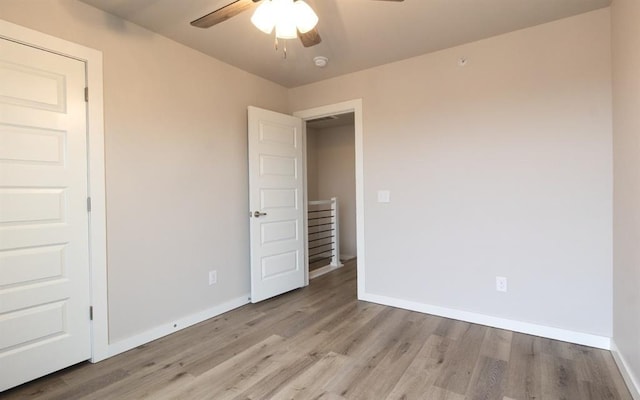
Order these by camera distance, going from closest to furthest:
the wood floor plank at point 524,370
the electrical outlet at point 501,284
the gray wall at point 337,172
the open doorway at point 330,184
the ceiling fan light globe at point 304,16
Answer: the ceiling fan light globe at point 304,16 → the wood floor plank at point 524,370 → the electrical outlet at point 501,284 → the open doorway at point 330,184 → the gray wall at point 337,172

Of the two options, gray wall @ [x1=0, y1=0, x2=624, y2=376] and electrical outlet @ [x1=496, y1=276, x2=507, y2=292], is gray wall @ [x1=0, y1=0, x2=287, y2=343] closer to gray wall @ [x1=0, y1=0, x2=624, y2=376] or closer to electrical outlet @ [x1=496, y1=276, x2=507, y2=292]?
gray wall @ [x1=0, y1=0, x2=624, y2=376]

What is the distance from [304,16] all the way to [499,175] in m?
2.03

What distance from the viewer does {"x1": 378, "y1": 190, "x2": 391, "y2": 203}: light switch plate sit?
3.30 meters

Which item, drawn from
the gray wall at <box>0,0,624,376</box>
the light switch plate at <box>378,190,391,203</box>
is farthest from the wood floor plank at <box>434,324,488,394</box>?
the light switch plate at <box>378,190,391,203</box>

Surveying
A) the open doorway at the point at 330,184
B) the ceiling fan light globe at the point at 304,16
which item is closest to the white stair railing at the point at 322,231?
the open doorway at the point at 330,184

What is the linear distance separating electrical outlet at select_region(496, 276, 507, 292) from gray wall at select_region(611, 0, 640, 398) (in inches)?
26.9

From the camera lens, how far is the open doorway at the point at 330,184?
5.71m

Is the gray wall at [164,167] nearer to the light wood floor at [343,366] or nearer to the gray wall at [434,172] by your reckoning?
the gray wall at [434,172]

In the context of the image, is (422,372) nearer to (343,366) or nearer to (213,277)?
(343,366)

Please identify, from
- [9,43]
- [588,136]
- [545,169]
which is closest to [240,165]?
[9,43]

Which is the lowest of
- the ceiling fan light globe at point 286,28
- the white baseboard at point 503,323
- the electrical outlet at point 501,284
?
the white baseboard at point 503,323

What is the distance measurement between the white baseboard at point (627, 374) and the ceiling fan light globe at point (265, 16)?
274 cm

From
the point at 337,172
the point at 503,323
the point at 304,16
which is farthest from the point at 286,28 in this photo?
the point at 337,172

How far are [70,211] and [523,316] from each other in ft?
11.3
